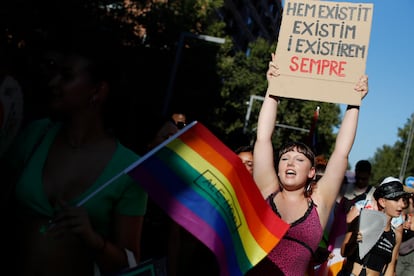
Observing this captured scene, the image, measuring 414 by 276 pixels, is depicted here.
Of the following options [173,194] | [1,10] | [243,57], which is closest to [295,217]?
[173,194]

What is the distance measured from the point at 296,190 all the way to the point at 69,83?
178cm

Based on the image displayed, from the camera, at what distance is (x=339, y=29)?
14.1 feet

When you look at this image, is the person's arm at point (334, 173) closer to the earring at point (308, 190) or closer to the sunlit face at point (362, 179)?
the earring at point (308, 190)

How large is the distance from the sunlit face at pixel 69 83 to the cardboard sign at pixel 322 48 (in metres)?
1.96

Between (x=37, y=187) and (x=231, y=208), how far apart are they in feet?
3.07

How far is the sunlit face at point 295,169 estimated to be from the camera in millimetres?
3686

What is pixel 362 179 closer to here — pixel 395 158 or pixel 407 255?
pixel 407 255

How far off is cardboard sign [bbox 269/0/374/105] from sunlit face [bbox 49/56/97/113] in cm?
196

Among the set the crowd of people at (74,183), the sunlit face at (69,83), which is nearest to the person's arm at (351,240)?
the crowd of people at (74,183)

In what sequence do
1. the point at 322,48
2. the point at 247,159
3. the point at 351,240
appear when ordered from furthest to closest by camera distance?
the point at 351,240 < the point at 247,159 < the point at 322,48

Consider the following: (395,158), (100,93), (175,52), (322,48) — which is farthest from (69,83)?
(395,158)

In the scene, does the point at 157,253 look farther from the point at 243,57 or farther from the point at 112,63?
the point at 243,57

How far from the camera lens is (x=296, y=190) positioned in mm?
3693

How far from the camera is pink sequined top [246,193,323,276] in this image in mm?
3451
